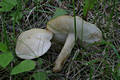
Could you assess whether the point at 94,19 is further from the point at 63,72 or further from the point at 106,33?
the point at 63,72

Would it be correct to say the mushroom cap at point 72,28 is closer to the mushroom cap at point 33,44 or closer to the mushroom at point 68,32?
the mushroom at point 68,32

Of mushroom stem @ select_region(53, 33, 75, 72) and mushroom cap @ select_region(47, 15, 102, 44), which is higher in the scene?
mushroom cap @ select_region(47, 15, 102, 44)

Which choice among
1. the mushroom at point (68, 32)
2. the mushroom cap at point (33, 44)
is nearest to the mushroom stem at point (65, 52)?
the mushroom at point (68, 32)

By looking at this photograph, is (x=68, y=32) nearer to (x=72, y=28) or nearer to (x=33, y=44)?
(x=72, y=28)

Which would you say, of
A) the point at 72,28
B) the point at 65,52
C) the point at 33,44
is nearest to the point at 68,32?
the point at 72,28

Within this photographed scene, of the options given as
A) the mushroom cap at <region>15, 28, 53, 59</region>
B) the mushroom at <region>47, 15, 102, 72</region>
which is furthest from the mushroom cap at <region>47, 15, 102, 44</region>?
the mushroom cap at <region>15, 28, 53, 59</region>

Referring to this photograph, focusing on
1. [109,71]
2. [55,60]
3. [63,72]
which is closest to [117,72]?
[109,71]

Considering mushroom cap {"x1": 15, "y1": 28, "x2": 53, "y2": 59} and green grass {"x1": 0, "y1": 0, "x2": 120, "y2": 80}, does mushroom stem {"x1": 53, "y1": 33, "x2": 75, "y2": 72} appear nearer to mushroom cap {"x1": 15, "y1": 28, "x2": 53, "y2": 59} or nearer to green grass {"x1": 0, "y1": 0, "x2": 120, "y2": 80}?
green grass {"x1": 0, "y1": 0, "x2": 120, "y2": 80}

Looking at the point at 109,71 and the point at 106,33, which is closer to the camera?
the point at 109,71
